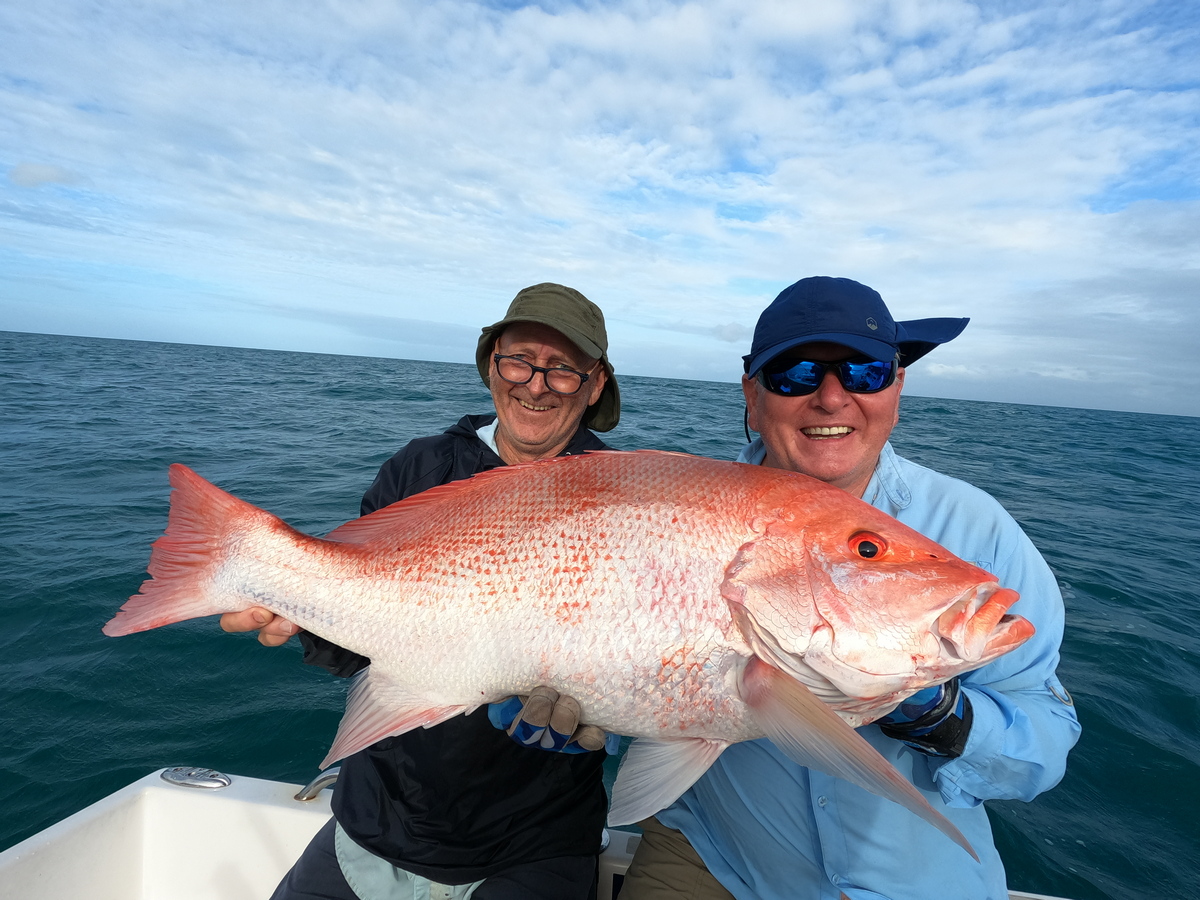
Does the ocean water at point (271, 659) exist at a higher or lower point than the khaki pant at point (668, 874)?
lower

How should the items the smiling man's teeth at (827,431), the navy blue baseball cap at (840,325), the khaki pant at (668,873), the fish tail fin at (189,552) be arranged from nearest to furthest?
the fish tail fin at (189,552) < the navy blue baseball cap at (840,325) < the smiling man's teeth at (827,431) < the khaki pant at (668,873)

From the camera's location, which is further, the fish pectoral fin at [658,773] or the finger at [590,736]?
the finger at [590,736]

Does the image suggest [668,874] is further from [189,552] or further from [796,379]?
[189,552]

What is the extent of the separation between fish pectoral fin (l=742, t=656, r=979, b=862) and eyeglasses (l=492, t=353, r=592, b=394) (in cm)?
144

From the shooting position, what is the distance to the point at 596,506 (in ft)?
6.02

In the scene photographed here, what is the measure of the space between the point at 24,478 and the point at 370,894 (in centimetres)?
1069

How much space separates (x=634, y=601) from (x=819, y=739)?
0.56 metres

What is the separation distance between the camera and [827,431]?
2.20 m

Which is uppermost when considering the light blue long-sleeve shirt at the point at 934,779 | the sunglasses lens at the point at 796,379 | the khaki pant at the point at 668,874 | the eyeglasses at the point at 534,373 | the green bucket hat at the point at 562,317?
the green bucket hat at the point at 562,317

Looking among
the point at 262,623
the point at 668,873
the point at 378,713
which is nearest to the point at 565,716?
the point at 378,713

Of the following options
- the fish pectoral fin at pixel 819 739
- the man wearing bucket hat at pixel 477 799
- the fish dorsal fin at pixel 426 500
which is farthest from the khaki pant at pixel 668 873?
the fish dorsal fin at pixel 426 500

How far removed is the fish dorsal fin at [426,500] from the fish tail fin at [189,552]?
325 millimetres

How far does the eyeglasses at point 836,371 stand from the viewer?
2.12 m

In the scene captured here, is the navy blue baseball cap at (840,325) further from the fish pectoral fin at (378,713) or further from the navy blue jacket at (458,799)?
the navy blue jacket at (458,799)
